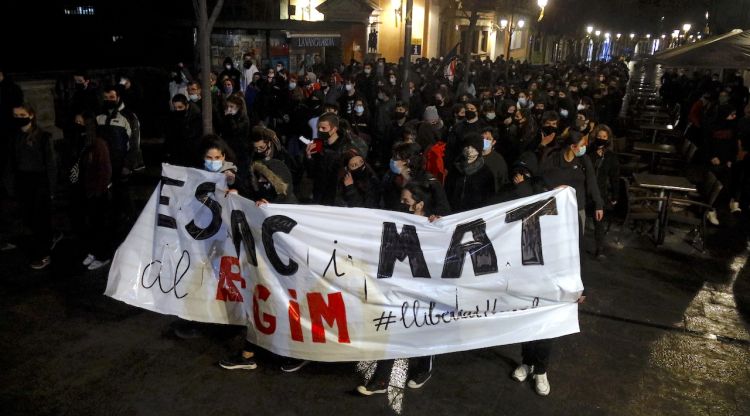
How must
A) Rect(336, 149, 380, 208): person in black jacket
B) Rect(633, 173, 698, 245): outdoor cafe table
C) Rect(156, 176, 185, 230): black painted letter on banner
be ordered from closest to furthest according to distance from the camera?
Rect(156, 176, 185, 230): black painted letter on banner < Rect(336, 149, 380, 208): person in black jacket < Rect(633, 173, 698, 245): outdoor cafe table

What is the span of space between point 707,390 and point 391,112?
7145 mm

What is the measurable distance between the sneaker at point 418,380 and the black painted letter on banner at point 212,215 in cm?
188

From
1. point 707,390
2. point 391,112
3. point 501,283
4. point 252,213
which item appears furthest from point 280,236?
point 391,112

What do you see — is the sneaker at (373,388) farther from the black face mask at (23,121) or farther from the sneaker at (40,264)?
the black face mask at (23,121)

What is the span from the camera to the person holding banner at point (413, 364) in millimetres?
4715

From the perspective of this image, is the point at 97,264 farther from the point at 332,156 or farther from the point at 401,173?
the point at 401,173

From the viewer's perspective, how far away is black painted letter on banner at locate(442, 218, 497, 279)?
15.0 ft

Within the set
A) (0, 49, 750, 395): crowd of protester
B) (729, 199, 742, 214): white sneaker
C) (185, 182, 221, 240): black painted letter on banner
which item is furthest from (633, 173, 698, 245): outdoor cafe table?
(185, 182, 221, 240): black painted letter on banner

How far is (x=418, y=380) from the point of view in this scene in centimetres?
481

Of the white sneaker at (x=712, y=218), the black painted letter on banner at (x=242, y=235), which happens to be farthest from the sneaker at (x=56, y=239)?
the white sneaker at (x=712, y=218)

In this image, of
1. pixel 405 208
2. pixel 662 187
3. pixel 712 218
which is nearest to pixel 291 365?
pixel 405 208

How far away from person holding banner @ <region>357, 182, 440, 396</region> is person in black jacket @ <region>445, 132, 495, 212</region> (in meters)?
1.04

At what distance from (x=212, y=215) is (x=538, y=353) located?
8.88 ft

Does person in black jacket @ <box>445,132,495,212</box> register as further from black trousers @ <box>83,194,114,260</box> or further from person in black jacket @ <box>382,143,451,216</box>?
black trousers @ <box>83,194,114,260</box>
